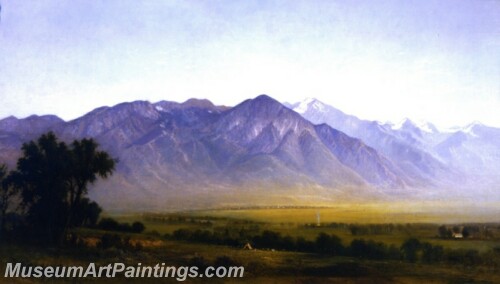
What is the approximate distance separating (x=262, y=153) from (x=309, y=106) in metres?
1.23

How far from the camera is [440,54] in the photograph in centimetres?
1136

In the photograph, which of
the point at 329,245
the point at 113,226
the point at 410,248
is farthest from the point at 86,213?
the point at 410,248

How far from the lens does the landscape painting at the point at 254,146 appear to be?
1059cm

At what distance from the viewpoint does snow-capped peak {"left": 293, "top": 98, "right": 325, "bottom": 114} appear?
37.0 ft

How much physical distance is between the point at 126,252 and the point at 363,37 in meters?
5.81

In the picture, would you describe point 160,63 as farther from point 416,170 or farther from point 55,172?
point 416,170

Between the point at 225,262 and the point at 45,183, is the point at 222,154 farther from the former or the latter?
the point at 45,183

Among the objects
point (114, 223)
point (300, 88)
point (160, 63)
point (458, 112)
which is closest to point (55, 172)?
point (114, 223)

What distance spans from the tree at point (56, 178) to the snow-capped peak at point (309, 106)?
3.48 m

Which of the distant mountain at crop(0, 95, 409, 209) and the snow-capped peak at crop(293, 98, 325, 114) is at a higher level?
the snow-capped peak at crop(293, 98, 325, 114)

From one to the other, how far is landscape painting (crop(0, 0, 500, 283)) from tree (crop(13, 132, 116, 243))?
28 millimetres

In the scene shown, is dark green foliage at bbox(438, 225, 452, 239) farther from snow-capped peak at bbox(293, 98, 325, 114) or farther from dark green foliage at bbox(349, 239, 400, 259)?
snow-capped peak at bbox(293, 98, 325, 114)

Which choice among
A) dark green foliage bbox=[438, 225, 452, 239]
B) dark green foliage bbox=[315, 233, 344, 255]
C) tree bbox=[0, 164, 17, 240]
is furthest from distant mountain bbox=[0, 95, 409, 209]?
dark green foliage bbox=[438, 225, 452, 239]

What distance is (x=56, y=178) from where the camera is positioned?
10727 millimetres
